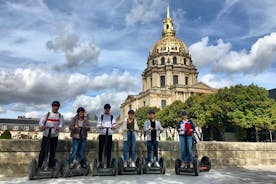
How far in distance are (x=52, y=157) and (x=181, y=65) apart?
9100cm

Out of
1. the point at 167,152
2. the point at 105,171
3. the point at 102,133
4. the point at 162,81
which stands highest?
the point at 162,81

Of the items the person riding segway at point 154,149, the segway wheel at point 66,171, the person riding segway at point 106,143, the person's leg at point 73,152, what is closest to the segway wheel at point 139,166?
the person riding segway at point 154,149

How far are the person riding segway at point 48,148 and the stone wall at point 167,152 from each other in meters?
1.22

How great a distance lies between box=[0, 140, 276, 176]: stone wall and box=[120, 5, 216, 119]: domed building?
224ft

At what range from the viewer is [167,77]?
91875 mm

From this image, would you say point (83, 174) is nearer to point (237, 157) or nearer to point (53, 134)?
point (53, 134)

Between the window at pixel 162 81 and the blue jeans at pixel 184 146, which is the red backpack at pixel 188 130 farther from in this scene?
the window at pixel 162 81

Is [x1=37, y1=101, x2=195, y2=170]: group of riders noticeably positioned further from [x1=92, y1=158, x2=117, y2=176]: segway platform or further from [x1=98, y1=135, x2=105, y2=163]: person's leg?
[x1=92, y1=158, x2=117, y2=176]: segway platform

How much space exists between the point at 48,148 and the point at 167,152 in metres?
4.76

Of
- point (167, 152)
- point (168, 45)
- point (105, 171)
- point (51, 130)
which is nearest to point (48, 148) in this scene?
point (51, 130)

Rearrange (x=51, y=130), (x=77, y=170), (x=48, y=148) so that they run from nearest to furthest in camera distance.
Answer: (x=48, y=148) → (x=51, y=130) → (x=77, y=170)

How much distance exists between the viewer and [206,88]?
84.6 m

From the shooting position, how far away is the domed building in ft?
270

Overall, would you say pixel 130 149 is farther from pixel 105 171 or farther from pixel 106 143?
pixel 105 171
